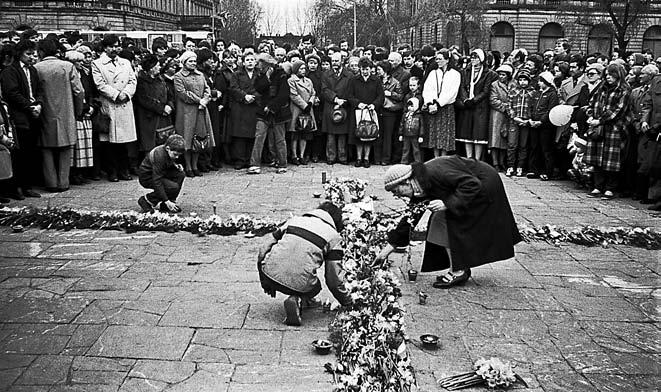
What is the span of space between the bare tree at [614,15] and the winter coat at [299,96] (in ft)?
55.3

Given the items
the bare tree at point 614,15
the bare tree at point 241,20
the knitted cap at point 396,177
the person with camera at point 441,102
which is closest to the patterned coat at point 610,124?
the person with camera at point 441,102

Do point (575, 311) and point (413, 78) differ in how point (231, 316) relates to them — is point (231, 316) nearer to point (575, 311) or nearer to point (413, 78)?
point (575, 311)

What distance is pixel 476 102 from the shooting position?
12500mm

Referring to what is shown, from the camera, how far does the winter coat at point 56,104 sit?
10.1m

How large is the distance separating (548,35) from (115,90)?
165ft

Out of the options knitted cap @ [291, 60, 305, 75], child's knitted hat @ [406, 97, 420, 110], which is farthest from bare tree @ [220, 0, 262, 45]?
child's knitted hat @ [406, 97, 420, 110]

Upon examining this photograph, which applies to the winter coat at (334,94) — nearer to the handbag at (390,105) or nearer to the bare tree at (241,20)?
the handbag at (390,105)

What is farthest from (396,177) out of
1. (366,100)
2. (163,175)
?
(366,100)

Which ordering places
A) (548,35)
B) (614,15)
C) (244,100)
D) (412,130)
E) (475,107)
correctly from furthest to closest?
(548,35)
(614,15)
(412,130)
(475,107)
(244,100)

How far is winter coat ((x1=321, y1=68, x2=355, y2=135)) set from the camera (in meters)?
13.0

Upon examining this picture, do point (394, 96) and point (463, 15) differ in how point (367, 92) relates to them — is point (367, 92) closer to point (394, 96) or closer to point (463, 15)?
point (394, 96)

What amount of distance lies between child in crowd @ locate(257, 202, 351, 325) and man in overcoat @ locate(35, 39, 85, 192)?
19.5 feet

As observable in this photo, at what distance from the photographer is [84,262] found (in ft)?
22.7

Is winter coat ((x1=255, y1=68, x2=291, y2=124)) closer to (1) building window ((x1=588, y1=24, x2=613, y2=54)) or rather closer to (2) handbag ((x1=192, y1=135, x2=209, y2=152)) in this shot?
(2) handbag ((x1=192, y1=135, x2=209, y2=152))
